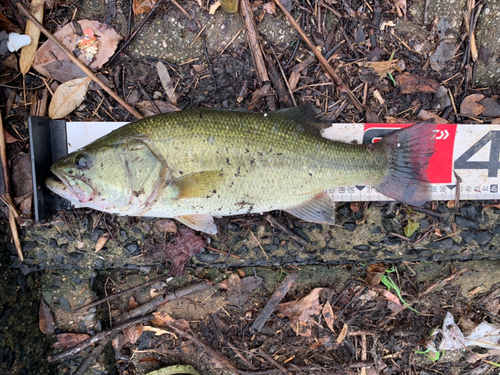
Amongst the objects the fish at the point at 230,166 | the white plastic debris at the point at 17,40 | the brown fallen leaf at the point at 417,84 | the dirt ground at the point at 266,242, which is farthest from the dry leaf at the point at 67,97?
the brown fallen leaf at the point at 417,84

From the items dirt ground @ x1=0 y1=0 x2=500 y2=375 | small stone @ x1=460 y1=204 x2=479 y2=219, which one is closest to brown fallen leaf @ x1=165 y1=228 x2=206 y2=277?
dirt ground @ x1=0 y1=0 x2=500 y2=375

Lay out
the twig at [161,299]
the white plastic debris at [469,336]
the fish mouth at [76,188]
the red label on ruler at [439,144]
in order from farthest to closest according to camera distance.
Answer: the white plastic debris at [469,336] < the twig at [161,299] < the red label on ruler at [439,144] < the fish mouth at [76,188]

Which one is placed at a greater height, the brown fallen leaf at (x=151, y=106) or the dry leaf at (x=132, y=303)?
the brown fallen leaf at (x=151, y=106)

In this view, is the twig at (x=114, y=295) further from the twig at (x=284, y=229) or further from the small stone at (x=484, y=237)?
the small stone at (x=484, y=237)

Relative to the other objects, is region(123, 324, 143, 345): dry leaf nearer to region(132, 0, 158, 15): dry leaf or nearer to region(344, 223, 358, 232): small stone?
region(344, 223, 358, 232): small stone

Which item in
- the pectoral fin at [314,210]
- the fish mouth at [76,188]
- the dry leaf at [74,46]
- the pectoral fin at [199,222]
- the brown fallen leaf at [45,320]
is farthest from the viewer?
the brown fallen leaf at [45,320]
